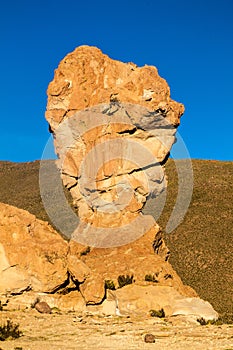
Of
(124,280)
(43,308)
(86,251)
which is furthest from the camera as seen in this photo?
(86,251)

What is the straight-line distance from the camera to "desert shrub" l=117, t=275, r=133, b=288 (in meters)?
25.4

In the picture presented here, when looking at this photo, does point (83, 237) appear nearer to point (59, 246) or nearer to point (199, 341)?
point (59, 246)

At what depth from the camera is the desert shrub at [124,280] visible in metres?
25.4

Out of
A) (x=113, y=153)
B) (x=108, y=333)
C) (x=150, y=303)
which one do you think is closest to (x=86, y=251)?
(x=113, y=153)

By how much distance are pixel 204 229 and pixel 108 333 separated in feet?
148

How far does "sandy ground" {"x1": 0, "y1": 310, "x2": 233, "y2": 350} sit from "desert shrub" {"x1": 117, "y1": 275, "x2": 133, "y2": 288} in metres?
2.70

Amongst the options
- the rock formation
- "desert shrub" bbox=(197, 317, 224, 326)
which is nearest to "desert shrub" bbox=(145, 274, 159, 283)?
the rock formation

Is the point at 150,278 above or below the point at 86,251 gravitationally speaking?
below

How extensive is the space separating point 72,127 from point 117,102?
2.85 meters

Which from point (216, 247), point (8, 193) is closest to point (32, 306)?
point (216, 247)

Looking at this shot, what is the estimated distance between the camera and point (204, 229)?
62.7m

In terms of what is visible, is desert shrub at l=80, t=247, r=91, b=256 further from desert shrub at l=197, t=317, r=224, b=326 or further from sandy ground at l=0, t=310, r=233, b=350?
desert shrub at l=197, t=317, r=224, b=326

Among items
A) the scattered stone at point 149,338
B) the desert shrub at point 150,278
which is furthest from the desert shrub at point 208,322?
the scattered stone at point 149,338

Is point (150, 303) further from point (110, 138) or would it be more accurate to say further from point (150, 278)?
point (110, 138)
